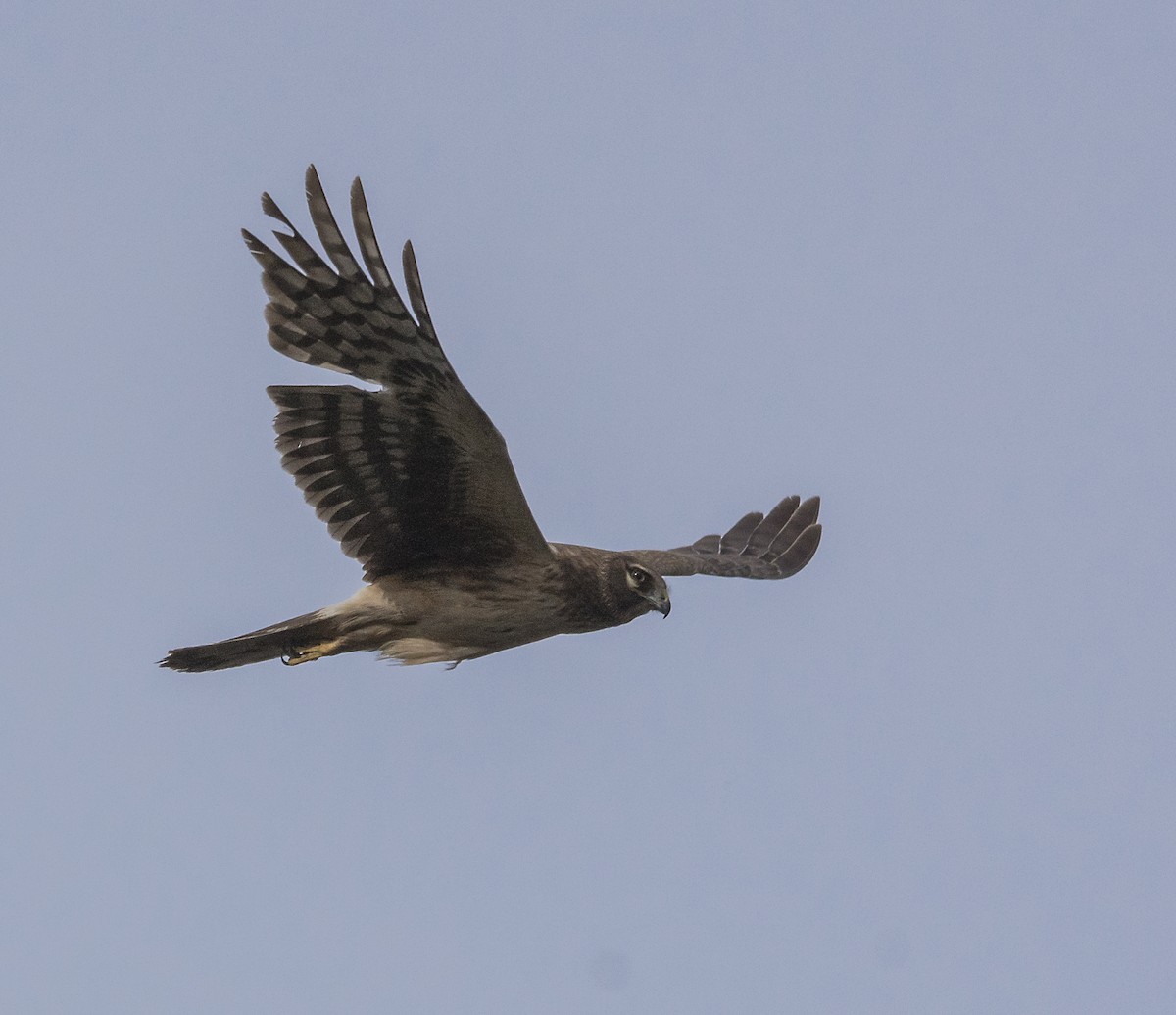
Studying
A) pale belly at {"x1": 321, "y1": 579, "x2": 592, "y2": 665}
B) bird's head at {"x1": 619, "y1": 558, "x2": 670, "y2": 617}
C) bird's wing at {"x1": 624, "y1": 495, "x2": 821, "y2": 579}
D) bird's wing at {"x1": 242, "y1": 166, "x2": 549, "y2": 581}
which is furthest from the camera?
bird's wing at {"x1": 624, "y1": 495, "x2": 821, "y2": 579}

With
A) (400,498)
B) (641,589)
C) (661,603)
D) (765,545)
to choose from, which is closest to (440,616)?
(400,498)

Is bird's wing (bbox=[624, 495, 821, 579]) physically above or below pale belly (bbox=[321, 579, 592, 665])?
above

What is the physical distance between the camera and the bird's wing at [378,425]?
31.6 feet

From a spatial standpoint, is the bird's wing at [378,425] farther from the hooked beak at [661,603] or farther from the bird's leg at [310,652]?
the hooked beak at [661,603]

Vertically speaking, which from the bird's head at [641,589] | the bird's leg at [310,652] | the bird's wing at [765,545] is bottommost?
the bird's leg at [310,652]

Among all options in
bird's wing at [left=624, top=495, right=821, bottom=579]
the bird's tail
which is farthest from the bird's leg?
bird's wing at [left=624, top=495, right=821, bottom=579]

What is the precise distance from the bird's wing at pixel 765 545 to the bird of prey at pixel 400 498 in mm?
2659

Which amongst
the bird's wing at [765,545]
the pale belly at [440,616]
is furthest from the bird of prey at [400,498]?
the bird's wing at [765,545]

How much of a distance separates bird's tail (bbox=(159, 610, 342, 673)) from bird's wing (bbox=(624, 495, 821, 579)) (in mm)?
3445

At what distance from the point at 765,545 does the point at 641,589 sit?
3950mm

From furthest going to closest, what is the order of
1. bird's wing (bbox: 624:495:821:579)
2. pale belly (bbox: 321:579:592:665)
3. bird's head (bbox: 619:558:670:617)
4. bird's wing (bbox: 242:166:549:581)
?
1. bird's wing (bbox: 624:495:821:579)
2. bird's head (bbox: 619:558:670:617)
3. pale belly (bbox: 321:579:592:665)
4. bird's wing (bbox: 242:166:549:581)

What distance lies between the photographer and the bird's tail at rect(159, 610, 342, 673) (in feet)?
35.7

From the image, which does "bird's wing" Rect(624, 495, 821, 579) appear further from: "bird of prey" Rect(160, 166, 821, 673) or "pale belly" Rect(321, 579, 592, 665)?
"pale belly" Rect(321, 579, 592, 665)

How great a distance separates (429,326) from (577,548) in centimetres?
223
